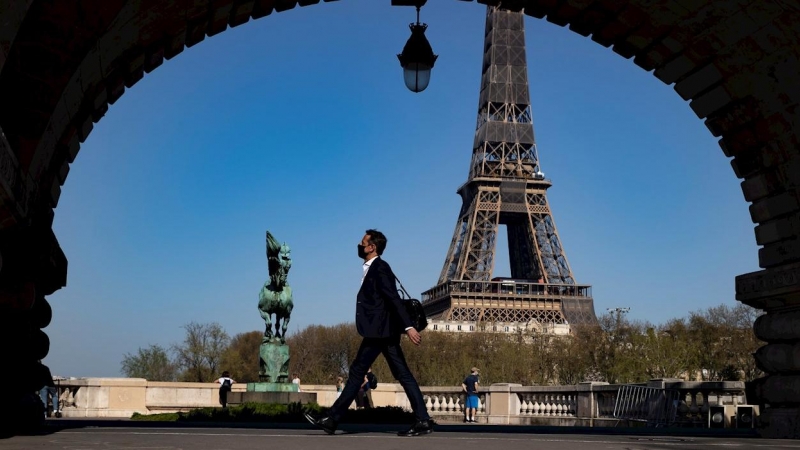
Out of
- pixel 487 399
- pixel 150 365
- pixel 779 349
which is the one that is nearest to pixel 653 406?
pixel 779 349

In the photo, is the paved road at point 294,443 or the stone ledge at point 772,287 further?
the stone ledge at point 772,287

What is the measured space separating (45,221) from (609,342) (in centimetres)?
7021

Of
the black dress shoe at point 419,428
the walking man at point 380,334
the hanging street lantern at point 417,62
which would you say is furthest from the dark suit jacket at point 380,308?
the hanging street lantern at point 417,62

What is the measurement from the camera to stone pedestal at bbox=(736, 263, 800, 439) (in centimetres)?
1254

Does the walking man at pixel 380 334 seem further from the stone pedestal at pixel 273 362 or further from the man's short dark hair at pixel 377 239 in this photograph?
the stone pedestal at pixel 273 362

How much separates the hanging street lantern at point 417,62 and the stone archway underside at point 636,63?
1.04m

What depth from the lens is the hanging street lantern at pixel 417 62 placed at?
13578mm

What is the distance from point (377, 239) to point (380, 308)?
81 centimetres

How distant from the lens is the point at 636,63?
14070mm

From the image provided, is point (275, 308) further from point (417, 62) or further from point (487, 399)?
point (417, 62)

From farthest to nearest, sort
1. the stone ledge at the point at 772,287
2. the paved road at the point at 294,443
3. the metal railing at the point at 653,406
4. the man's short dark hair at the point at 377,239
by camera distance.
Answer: the metal railing at the point at 653,406, the stone ledge at the point at 772,287, the man's short dark hair at the point at 377,239, the paved road at the point at 294,443

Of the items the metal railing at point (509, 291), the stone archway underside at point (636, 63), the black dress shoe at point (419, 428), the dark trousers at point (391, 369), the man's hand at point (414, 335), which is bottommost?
the black dress shoe at point (419, 428)

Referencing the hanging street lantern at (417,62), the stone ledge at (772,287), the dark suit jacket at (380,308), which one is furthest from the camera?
the hanging street lantern at (417,62)

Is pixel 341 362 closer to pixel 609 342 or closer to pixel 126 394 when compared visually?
pixel 609 342
